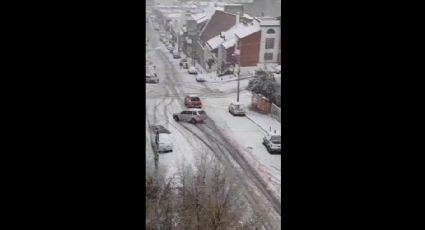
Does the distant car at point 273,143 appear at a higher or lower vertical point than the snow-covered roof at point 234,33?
lower

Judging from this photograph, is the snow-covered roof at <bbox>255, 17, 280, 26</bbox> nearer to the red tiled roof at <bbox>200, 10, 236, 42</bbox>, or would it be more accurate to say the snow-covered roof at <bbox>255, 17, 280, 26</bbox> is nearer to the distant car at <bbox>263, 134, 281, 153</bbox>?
the red tiled roof at <bbox>200, 10, 236, 42</bbox>

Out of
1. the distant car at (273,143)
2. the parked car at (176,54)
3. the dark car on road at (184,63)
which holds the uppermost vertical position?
the parked car at (176,54)

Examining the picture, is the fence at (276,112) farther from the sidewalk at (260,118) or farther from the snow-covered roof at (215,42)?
the snow-covered roof at (215,42)

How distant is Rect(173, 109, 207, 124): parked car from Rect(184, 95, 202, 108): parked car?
0.8 inches

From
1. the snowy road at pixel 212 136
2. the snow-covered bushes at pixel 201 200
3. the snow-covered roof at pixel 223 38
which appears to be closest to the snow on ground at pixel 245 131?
the snowy road at pixel 212 136

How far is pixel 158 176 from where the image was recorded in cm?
201

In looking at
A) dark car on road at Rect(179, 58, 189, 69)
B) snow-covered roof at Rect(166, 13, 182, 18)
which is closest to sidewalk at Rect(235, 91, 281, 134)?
dark car on road at Rect(179, 58, 189, 69)

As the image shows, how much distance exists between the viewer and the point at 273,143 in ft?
6.61

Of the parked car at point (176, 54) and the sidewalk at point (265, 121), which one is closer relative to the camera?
the sidewalk at point (265, 121)

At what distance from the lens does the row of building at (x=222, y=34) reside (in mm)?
2057

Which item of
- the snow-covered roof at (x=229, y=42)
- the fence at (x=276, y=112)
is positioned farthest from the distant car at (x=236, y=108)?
the snow-covered roof at (x=229, y=42)

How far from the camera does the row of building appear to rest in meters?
2.06

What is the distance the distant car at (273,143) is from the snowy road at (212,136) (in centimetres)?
3
